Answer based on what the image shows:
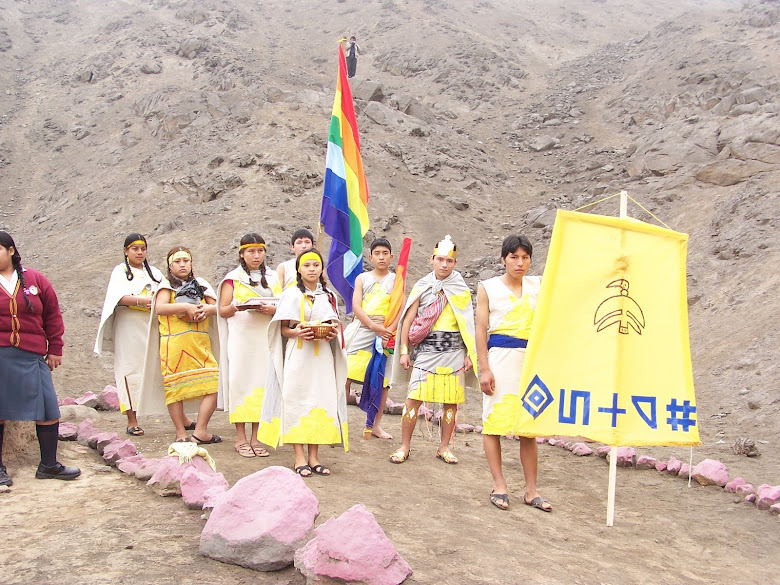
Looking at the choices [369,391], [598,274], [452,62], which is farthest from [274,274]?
[452,62]

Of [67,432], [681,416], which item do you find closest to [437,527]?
[681,416]

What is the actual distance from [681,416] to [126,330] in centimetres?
465

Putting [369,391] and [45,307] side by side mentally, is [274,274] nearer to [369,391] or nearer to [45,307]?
[369,391]

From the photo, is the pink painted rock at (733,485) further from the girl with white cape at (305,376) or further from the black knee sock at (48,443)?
the black knee sock at (48,443)

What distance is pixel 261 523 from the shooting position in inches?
133

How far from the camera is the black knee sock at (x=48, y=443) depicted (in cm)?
457

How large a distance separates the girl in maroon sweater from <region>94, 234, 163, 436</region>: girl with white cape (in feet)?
5.21

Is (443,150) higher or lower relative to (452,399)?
higher

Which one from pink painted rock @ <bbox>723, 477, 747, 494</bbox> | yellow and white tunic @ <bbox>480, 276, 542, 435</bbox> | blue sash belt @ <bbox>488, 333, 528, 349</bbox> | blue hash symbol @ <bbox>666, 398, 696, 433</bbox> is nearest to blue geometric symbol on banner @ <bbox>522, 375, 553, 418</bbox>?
yellow and white tunic @ <bbox>480, 276, 542, 435</bbox>

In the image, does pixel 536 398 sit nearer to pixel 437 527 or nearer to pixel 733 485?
pixel 437 527

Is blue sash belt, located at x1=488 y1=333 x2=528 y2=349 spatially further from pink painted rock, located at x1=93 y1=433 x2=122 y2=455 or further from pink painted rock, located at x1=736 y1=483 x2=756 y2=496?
pink painted rock, located at x1=93 y1=433 x2=122 y2=455

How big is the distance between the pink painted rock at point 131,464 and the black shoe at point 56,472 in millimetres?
277

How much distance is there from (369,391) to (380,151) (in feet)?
48.6

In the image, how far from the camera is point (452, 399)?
5.73 meters
